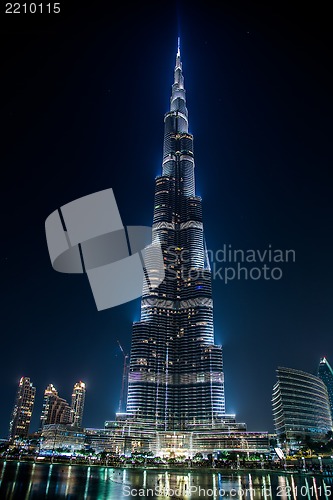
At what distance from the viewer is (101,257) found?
13725 centimetres

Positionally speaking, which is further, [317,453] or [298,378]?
[298,378]

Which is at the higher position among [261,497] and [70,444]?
[70,444]

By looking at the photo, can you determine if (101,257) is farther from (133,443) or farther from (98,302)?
(133,443)

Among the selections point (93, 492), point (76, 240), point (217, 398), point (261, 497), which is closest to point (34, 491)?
point (93, 492)

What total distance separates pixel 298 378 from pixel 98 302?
111m

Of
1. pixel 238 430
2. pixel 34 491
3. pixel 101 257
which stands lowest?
pixel 34 491

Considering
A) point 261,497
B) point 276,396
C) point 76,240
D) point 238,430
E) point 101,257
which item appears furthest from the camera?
point 276,396

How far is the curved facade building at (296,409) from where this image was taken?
17798cm

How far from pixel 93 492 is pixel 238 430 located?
14738 centimetres

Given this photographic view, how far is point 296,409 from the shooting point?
184 metres

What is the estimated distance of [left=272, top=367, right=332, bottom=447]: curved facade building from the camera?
17798 cm

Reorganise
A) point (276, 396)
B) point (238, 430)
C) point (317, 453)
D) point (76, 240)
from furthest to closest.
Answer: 1. point (276, 396)
2. point (238, 430)
3. point (317, 453)
4. point (76, 240)

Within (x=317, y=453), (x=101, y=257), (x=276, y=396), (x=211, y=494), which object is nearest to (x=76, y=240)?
(x=101, y=257)

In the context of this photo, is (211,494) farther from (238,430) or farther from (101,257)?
(238,430)
